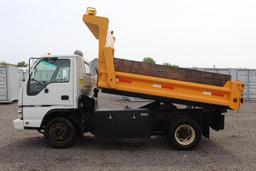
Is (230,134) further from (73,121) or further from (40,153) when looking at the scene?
(40,153)

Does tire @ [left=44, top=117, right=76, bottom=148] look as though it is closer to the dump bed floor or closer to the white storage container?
the dump bed floor

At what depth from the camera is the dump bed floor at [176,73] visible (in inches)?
275

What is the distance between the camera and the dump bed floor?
22.9 ft

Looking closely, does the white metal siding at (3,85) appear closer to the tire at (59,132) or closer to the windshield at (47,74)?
the windshield at (47,74)

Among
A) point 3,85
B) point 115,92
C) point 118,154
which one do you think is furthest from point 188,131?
point 3,85

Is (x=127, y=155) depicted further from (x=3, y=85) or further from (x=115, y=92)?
(x=3, y=85)

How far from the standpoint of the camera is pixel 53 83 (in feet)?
22.9

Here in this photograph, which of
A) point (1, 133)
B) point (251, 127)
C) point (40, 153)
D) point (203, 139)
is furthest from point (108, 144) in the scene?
point (251, 127)

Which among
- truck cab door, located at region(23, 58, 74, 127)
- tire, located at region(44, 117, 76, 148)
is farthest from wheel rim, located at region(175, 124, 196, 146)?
truck cab door, located at region(23, 58, 74, 127)

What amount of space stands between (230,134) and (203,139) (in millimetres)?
1291

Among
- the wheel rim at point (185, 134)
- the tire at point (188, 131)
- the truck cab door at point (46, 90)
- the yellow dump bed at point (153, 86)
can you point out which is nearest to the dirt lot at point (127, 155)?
the tire at point (188, 131)

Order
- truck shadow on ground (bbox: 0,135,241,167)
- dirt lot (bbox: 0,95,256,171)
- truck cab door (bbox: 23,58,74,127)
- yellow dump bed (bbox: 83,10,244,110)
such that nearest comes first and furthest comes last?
dirt lot (bbox: 0,95,256,171) → truck shadow on ground (bbox: 0,135,241,167) → yellow dump bed (bbox: 83,10,244,110) → truck cab door (bbox: 23,58,74,127)

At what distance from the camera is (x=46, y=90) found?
6.96 m

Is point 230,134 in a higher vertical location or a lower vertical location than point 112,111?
lower
